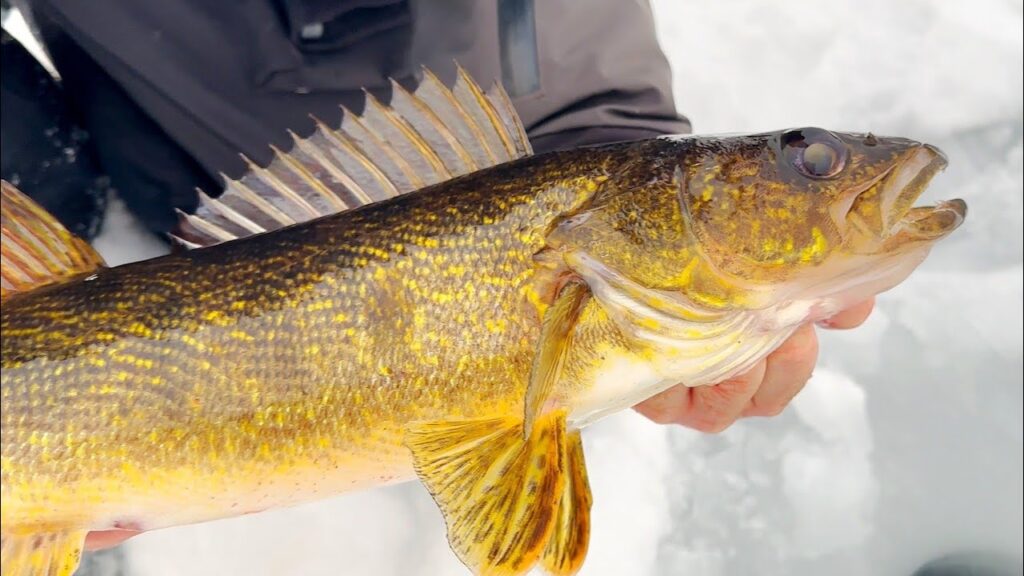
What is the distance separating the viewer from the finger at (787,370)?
4.86 ft

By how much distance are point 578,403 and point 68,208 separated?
140cm

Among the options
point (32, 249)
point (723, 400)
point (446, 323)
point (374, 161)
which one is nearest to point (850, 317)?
point (723, 400)

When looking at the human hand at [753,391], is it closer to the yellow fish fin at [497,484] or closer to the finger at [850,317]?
the finger at [850,317]

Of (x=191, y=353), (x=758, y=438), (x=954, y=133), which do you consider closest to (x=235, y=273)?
(x=191, y=353)

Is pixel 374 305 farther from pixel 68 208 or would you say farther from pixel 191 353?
pixel 68 208

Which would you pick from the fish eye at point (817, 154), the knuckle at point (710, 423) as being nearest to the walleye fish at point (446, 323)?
the fish eye at point (817, 154)

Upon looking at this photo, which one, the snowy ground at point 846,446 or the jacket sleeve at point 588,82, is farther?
the snowy ground at point 846,446

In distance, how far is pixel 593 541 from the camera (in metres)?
1.94

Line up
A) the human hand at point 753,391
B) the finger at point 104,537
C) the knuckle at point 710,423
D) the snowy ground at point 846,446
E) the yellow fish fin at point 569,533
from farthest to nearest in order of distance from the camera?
1. the snowy ground at point 846,446
2. the knuckle at point 710,423
3. the human hand at point 753,391
4. the finger at point 104,537
5. the yellow fish fin at point 569,533

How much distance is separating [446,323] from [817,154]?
0.60m

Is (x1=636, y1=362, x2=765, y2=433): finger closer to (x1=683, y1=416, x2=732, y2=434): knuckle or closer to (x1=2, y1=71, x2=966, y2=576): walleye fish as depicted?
(x1=683, y1=416, x2=732, y2=434): knuckle

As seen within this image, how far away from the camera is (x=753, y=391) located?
5.15 ft

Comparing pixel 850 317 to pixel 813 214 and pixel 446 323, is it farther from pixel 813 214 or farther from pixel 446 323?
pixel 446 323

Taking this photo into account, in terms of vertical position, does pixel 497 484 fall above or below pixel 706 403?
above
